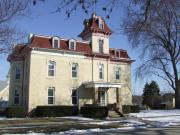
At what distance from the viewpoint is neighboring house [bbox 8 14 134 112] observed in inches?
1502

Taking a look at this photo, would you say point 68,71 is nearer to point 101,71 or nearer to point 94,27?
point 101,71

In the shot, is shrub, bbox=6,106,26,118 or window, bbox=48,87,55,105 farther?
window, bbox=48,87,55,105

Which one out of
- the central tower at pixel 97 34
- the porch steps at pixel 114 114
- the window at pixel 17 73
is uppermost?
the central tower at pixel 97 34

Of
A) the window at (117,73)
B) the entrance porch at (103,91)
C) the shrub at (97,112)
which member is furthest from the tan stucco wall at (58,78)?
the shrub at (97,112)

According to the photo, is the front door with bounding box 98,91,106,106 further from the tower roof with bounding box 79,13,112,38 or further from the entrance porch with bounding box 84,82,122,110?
the tower roof with bounding box 79,13,112,38

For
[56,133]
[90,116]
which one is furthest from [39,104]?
[56,133]

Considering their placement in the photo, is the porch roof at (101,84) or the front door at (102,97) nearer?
the porch roof at (101,84)

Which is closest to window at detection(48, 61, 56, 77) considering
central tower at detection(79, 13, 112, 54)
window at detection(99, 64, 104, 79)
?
central tower at detection(79, 13, 112, 54)

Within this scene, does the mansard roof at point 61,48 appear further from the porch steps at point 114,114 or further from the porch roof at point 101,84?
the porch steps at point 114,114

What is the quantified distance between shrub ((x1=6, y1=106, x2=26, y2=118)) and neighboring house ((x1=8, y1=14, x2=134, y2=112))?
1486 mm

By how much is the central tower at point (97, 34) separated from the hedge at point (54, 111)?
8.69 metres

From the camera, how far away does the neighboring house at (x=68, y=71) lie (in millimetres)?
38156

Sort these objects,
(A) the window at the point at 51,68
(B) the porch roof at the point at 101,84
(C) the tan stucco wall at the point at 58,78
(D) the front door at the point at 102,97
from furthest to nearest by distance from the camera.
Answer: (D) the front door at the point at 102,97
(B) the porch roof at the point at 101,84
(A) the window at the point at 51,68
(C) the tan stucco wall at the point at 58,78

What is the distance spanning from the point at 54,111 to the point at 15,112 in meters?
4.32
